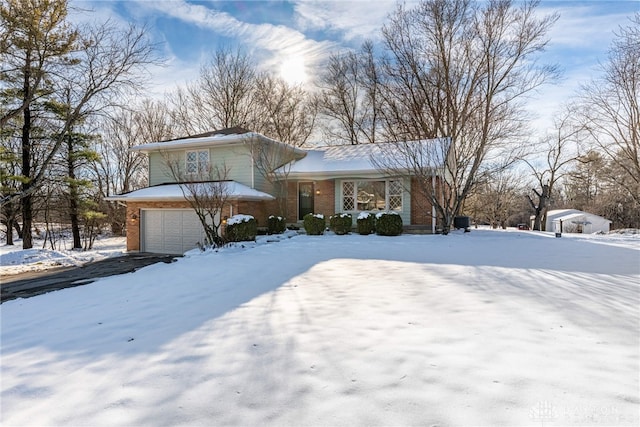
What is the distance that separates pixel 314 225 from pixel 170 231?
6.12 m

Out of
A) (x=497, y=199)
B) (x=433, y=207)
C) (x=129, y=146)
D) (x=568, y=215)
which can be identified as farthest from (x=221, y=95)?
(x=568, y=215)

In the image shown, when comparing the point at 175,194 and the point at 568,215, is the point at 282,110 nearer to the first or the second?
the point at 175,194

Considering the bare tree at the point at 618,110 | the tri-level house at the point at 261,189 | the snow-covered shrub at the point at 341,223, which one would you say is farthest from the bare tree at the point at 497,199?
the snow-covered shrub at the point at 341,223

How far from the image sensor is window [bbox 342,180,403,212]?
46.9 ft

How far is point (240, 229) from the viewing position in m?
11.6

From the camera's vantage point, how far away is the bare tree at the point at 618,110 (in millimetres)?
17797

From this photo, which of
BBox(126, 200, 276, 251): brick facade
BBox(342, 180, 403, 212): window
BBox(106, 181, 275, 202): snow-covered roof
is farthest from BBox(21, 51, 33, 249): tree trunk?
BBox(342, 180, 403, 212): window

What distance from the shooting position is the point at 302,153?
56.2 feet

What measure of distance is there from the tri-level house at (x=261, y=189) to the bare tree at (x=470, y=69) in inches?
58.4

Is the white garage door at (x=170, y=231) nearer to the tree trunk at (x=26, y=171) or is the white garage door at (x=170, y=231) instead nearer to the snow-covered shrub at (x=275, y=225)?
the snow-covered shrub at (x=275, y=225)

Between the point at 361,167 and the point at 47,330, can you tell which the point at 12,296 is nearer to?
the point at 47,330

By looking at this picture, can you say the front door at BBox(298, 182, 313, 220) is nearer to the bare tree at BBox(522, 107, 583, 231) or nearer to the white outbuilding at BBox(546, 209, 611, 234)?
the bare tree at BBox(522, 107, 583, 231)

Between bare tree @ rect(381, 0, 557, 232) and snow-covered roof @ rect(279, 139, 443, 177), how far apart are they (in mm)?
1044

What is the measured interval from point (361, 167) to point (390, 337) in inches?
449
